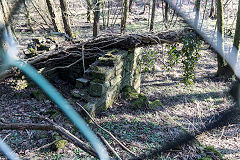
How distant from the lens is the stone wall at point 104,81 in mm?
4152

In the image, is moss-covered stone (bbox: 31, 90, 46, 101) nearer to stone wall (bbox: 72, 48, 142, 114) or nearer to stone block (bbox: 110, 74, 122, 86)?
stone wall (bbox: 72, 48, 142, 114)

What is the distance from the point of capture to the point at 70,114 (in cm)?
388

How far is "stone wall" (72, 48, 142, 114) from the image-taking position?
4152mm

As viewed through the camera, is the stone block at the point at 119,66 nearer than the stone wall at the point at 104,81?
No

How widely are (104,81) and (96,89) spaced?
0.26 m

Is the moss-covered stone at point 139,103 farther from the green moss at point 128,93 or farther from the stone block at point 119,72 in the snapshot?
the stone block at point 119,72

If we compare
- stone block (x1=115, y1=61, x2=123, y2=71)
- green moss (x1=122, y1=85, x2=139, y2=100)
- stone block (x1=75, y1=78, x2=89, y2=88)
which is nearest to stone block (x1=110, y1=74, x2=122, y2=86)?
stone block (x1=115, y1=61, x2=123, y2=71)

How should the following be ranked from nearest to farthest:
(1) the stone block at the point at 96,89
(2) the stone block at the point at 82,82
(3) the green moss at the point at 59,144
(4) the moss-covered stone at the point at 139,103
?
1. (3) the green moss at the point at 59,144
2. (1) the stone block at the point at 96,89
3. (2) the stone block at the point at 82,82
4. (4) the moss-covered stone at the point at 139,103

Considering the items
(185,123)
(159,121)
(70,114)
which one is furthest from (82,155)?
(185,123)

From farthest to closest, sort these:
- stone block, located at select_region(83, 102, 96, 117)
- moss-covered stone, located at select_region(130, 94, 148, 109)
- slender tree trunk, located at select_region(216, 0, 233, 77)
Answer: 1. slender tree trunk, located at select_region(216, 0, 233, 77)
2. moss-covered stone, located at select_region(130, 94, 148, 109)
3. stone block, located at select_region(83, 102, 96, 117)

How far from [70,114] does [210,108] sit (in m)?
4.15

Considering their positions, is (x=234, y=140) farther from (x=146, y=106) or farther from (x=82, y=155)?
(x=82, y=155)

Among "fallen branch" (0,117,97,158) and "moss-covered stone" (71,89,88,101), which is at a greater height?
"fallen branch" (0,117,97,158)

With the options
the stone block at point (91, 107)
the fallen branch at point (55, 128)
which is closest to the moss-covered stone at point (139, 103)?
the stone block at point (91, 107)
